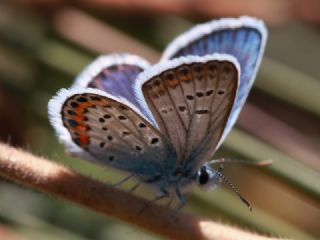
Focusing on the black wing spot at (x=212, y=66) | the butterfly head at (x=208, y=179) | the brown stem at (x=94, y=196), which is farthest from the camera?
the butterfly head at (x=208, y=179)

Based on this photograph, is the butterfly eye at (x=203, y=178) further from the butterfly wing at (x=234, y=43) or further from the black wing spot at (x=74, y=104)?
the black wing spot at (x=74, y=104)

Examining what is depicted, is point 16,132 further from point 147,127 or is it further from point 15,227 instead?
point 147,127

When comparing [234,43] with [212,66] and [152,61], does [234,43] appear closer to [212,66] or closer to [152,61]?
[212,66]

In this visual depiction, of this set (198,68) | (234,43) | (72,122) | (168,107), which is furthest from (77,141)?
(234,43)

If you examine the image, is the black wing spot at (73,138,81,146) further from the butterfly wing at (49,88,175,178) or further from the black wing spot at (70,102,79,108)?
the black wing spot at (70,102,79,108)

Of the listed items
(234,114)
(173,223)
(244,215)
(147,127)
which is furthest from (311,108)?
(173,223)

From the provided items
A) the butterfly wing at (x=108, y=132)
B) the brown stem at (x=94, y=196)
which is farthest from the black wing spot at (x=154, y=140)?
the brown stem at (x=94, y=196)
